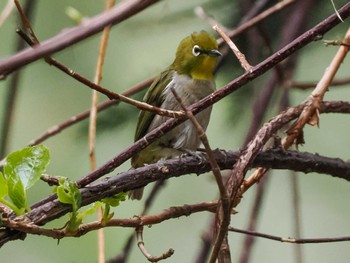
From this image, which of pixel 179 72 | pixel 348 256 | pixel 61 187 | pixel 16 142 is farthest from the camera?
pixel 16 142

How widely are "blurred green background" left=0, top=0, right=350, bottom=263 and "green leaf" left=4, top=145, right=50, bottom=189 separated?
127 cm

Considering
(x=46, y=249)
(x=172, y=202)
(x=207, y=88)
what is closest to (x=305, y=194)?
(x=172, y=202)

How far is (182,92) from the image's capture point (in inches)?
78.7

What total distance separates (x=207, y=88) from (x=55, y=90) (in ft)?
2.52

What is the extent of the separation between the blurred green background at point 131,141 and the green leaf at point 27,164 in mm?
1274

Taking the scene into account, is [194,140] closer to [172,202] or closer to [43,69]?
[172,202]

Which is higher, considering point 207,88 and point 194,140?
point 207,88

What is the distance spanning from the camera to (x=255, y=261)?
255cm

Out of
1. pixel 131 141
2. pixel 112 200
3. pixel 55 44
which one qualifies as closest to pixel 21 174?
pixel 112 200

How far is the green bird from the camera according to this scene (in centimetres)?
192

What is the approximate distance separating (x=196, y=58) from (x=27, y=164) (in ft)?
3.74

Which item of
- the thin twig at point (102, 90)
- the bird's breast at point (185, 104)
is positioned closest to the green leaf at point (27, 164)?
the thin twig at point (102, 90)

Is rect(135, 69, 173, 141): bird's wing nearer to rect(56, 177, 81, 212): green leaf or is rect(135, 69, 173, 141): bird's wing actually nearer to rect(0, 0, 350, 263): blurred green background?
rect(0, 0, 350, 263): blurred green background

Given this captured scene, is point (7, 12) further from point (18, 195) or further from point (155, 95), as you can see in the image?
point (155, 95)
